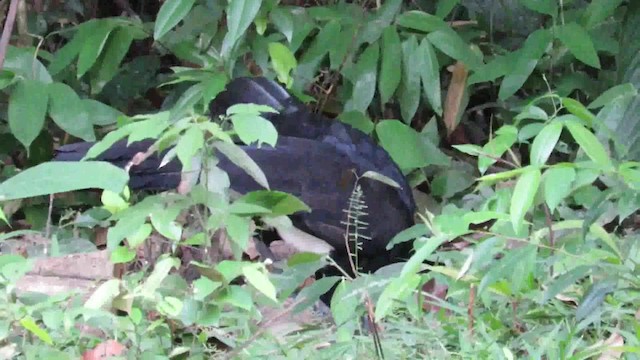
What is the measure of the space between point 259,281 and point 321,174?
685mm

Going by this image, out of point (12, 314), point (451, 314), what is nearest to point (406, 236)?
point (451, 314)

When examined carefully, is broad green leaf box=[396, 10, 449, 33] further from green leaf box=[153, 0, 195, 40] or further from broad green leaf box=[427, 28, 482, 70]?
green leaf box=[153, 0, 195, 40]

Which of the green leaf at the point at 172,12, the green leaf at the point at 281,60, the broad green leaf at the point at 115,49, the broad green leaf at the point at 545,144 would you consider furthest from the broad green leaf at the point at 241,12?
the broad green leaf at the point at 115,49

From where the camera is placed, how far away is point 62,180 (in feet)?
2.05

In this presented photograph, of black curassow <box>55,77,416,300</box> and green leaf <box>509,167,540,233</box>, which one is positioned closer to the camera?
green leaf <box>509,167,540,233</box>

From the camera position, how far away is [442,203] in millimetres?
2105

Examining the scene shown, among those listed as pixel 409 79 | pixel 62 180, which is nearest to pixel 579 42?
pixel 409 79

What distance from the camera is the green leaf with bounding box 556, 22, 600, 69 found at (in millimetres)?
1915

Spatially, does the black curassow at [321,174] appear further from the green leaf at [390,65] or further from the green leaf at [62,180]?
the green leaf at [62,180]

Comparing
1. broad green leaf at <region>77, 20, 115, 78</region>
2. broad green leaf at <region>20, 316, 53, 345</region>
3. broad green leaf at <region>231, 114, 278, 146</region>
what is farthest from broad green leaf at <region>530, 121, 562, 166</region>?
broad green leaf at <region>77, 20, 115, 78</region>

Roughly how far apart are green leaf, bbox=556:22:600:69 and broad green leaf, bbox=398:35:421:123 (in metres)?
0.36

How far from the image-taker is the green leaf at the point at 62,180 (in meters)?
0.62

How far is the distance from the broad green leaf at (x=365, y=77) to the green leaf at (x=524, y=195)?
117cm

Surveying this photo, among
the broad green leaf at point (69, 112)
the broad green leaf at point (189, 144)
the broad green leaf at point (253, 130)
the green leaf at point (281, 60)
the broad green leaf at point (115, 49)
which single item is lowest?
the broad green leaf at point (69, 112)
